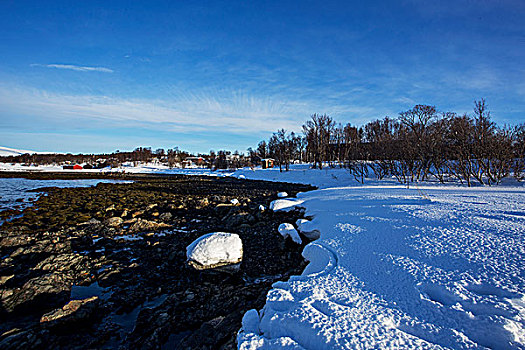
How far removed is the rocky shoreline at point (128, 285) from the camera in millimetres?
3756

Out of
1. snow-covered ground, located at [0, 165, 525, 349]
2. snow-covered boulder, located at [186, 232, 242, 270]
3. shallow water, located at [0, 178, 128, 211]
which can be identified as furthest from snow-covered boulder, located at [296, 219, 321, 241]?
shallow water, located at [0, 178, 128, 211]

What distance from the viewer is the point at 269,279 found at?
5469 mm

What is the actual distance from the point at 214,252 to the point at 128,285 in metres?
2.04

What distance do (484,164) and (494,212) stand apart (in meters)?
12.2

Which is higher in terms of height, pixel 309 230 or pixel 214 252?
pixel 309 230

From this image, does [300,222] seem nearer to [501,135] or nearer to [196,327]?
[196,327]

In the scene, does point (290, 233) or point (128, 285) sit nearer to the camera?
point (128, 285)

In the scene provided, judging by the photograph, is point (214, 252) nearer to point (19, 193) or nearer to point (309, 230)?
point (309, 230)

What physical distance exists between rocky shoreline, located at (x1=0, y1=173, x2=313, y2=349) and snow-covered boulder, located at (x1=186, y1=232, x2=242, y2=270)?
0.24 m

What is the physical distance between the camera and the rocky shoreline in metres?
3.76

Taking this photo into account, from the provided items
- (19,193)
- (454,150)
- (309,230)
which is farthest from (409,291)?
(19,193)

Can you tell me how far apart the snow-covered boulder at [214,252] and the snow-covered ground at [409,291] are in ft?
6.36

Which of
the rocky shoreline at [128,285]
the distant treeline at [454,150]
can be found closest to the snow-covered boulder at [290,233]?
the rocky shoreline at [128,285]

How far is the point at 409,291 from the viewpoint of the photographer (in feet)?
10.2
